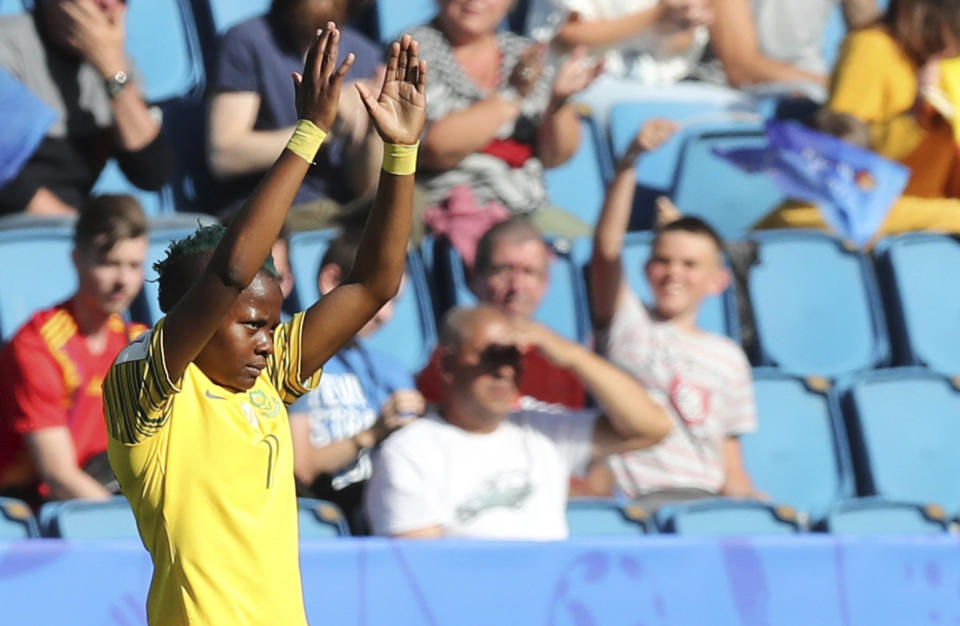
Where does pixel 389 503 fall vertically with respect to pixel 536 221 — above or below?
below

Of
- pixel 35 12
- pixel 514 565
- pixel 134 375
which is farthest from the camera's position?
pixel 35 12

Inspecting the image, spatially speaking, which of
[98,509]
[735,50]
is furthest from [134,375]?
[735,50]

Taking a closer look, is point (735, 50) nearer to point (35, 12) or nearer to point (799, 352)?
point (799, 352)

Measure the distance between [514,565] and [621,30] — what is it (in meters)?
2.74

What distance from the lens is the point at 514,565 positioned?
3.98m

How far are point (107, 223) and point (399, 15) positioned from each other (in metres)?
2.03

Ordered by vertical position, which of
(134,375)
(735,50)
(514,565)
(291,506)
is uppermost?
(735,50)

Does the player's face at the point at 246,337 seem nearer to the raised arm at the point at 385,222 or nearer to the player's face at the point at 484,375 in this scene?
the raised arm at the point at 385,222

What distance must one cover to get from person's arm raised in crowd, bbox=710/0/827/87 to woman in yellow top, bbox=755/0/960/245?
1.64 ft

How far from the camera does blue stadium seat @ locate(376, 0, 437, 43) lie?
618 cm

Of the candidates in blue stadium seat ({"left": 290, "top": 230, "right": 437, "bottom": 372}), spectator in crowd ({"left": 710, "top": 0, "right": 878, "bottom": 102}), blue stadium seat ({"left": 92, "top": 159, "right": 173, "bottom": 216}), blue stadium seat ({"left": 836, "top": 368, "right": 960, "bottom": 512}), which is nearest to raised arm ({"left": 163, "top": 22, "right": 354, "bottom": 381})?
blue stadium seat ({"left": 290, "top": 230, "right": 437, "bottom": 372})

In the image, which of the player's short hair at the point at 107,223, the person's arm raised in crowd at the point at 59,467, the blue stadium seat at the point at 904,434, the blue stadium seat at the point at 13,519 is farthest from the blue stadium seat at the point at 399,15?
the blue stadium seat at the point at 13,519

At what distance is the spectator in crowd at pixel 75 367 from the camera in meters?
4.36

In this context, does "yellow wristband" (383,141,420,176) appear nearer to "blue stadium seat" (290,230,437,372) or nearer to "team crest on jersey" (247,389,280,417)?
"team crest on jersey" (247,389,280,417)
